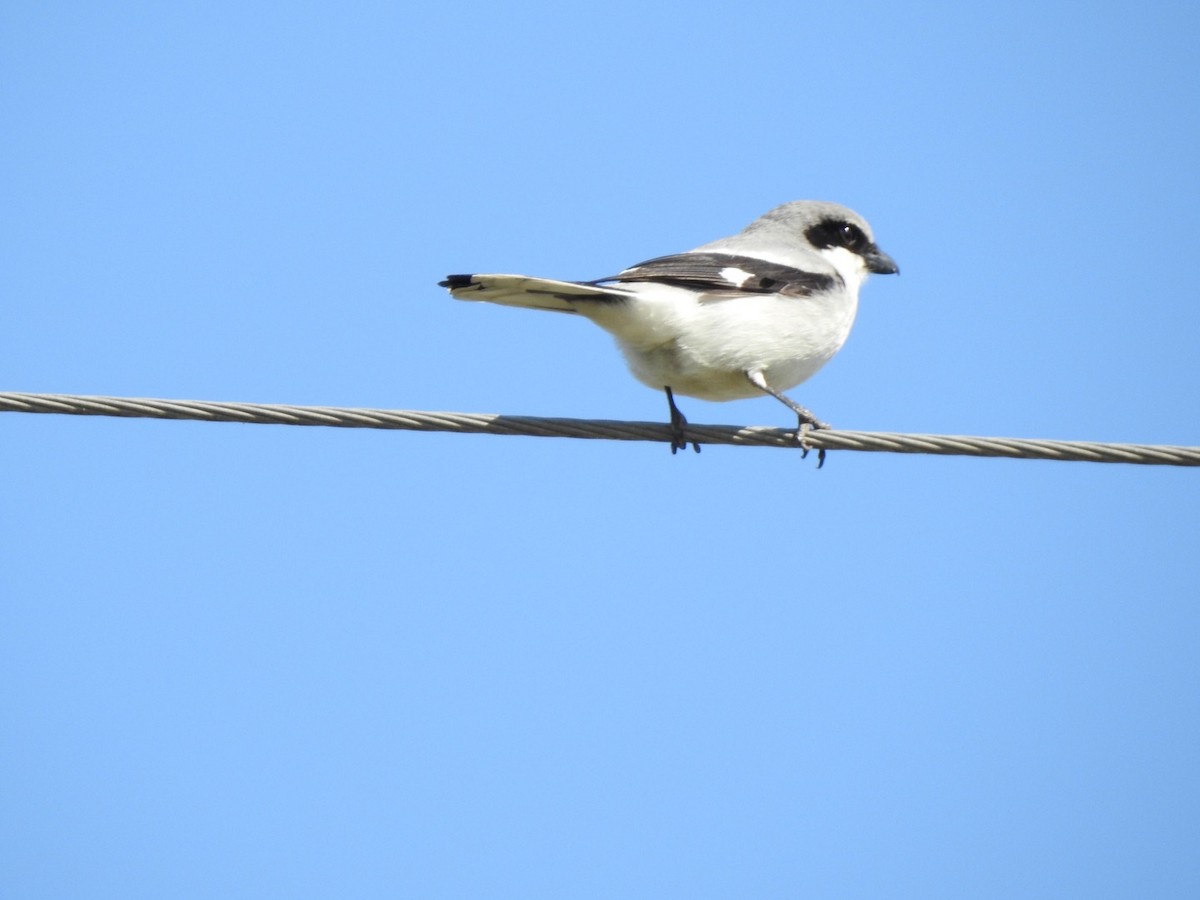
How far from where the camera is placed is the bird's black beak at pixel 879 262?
21.9ft

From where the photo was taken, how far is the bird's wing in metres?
4.52

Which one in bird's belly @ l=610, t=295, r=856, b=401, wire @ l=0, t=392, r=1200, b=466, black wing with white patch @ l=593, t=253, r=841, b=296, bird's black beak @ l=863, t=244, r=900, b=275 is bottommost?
wire @ l=0, t=392, r=1200, b=466

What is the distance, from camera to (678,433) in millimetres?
4500

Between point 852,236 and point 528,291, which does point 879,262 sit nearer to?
point 852,236

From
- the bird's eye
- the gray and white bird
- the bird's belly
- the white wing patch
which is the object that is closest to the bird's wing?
the gray and white bird

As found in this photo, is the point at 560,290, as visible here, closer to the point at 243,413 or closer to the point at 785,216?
the point at 243,413

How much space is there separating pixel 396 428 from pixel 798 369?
2.29m

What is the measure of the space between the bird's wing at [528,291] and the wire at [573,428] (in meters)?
0.62

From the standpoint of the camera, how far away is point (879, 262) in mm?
6691

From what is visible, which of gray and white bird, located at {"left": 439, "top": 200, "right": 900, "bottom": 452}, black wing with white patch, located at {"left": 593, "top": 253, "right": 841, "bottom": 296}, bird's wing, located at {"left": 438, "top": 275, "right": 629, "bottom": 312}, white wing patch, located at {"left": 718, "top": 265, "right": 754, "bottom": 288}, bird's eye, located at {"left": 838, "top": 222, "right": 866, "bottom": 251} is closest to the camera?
bird's wing, located at {"left": 438, "top": 275, "right": 629, "bottom": 312}

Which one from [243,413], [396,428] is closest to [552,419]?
[396,428]

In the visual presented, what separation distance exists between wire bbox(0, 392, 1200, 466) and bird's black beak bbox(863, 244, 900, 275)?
217 cm

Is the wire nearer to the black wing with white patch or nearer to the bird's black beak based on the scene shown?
the black wing with white patch

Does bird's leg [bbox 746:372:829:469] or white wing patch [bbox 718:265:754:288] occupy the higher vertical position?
white wing patch [bbox 718:265:754:288]
